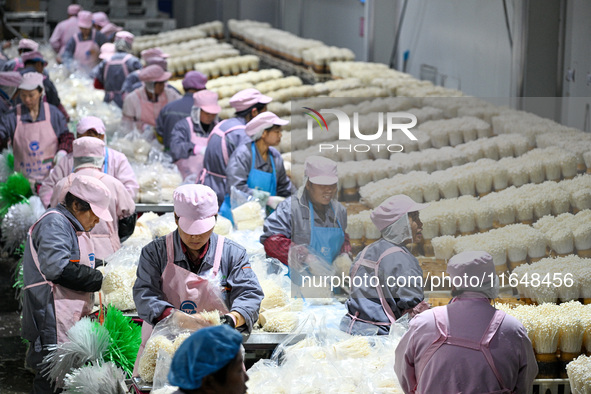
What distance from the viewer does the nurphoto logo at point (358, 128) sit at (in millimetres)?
4160

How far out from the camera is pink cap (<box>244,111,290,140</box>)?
5.91 metres

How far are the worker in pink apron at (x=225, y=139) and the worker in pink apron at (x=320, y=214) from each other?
6.37 ft

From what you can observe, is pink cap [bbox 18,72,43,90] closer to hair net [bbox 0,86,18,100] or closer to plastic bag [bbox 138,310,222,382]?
hair net [bbox 0,86,18,100]

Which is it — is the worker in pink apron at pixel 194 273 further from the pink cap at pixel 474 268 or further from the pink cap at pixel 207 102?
the pink cap at pixel 207 102

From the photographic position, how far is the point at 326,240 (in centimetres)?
445

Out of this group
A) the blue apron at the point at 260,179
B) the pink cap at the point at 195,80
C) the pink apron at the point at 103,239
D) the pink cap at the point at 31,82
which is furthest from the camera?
the pink cap at the point at 195,80

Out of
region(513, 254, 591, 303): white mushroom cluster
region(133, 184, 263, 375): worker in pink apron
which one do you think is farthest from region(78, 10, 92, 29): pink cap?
region(513, 254, 591, 303): white mushroom cluster

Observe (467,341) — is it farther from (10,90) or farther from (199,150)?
(10,90)

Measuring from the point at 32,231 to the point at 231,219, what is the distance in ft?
6.43

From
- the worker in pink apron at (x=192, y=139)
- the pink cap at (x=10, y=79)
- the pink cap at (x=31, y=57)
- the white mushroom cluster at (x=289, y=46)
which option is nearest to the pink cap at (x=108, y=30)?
the white mushroom cluster at (x=289, y=46)

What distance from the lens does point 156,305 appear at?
3.78 m

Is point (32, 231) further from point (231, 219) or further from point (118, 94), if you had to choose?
point (118, 94)

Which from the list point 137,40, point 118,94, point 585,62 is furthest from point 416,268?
point 137,40

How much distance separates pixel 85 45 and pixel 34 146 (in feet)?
22.8
